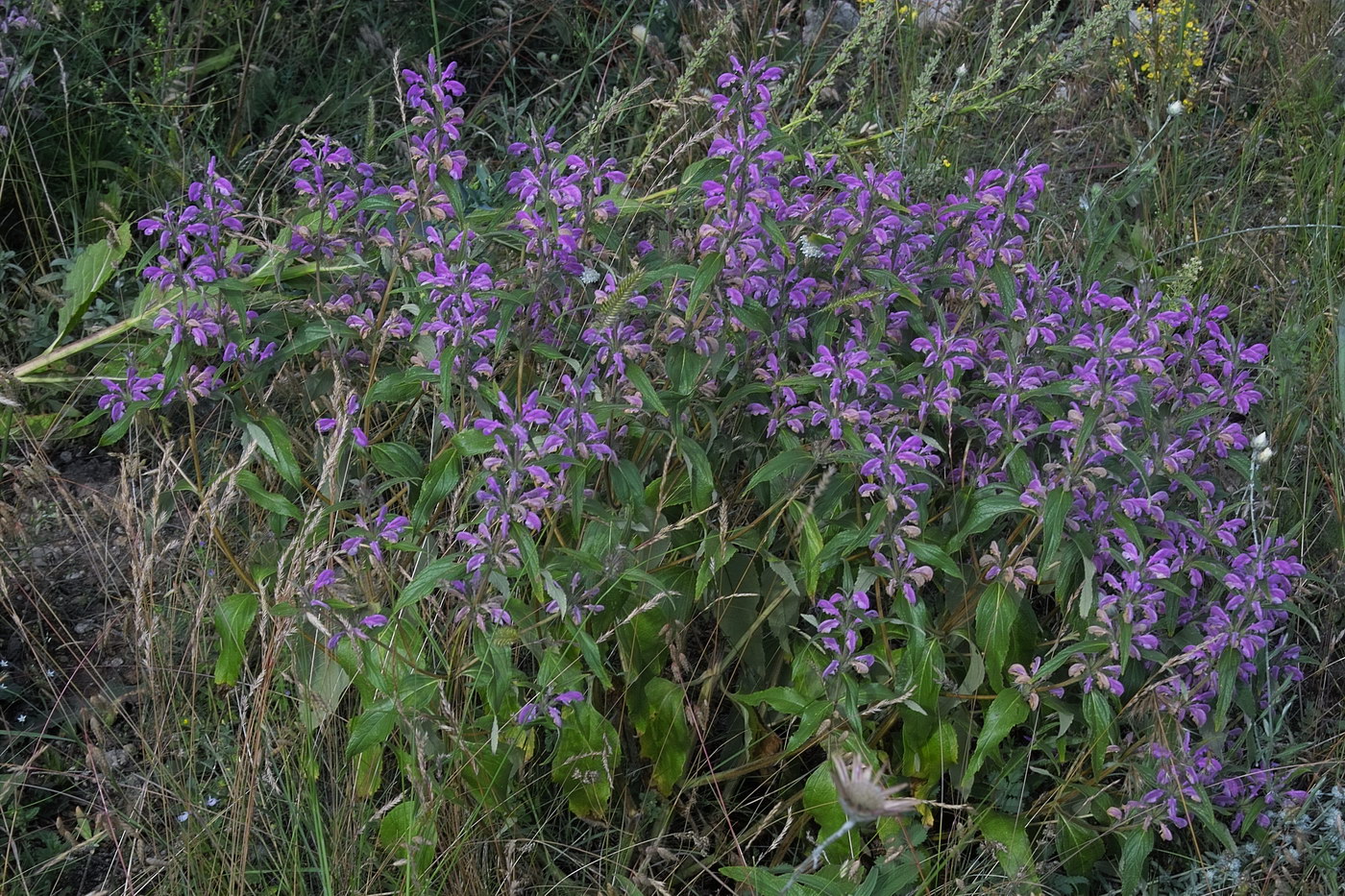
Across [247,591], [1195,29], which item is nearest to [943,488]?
[247,591]

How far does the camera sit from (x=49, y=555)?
10.1ft

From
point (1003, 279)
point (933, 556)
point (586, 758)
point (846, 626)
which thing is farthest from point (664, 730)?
point (1003, 279)

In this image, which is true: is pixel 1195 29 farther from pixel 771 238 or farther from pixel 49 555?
pixel 49 555

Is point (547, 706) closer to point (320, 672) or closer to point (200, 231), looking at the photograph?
point (320, 672)

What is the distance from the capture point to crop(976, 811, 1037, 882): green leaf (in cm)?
227

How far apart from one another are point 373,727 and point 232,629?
0.39 metres

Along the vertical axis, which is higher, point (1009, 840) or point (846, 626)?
point (846, 626)

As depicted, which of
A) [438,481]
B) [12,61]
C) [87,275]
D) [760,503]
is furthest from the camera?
[12,61]

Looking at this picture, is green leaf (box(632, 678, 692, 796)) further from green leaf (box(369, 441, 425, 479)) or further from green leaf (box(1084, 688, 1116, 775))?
green leaf (box(1084, 688, 1116, 775))

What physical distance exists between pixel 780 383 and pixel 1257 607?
37.9 inches

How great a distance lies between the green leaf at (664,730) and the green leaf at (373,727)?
502mm

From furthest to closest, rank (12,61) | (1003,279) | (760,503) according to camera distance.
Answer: (12,61) → (760,503) → (1003,279)

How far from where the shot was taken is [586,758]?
91.7 inches

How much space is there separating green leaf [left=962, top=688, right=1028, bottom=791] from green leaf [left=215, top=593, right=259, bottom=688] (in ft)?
4.44
